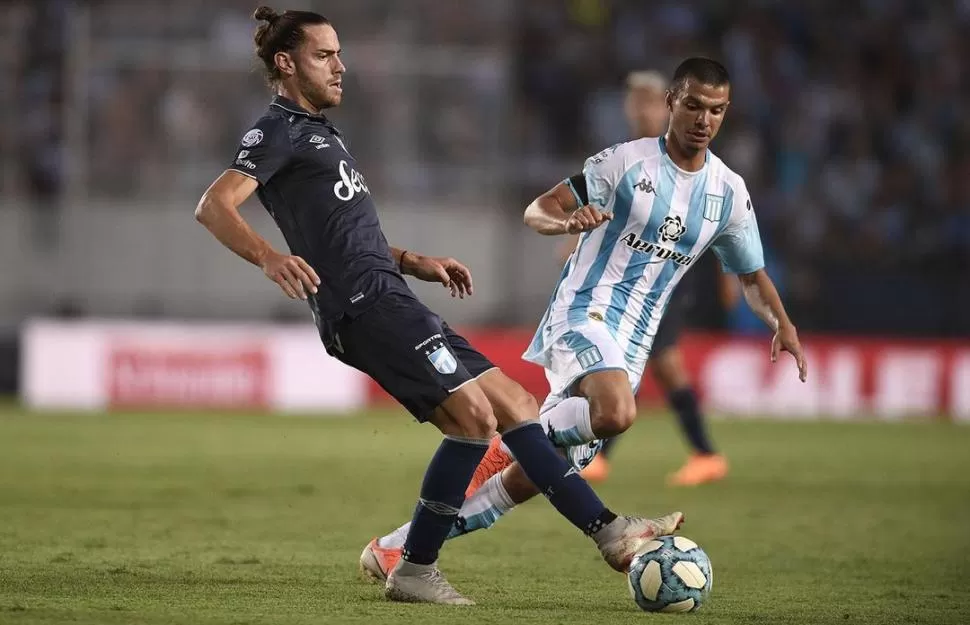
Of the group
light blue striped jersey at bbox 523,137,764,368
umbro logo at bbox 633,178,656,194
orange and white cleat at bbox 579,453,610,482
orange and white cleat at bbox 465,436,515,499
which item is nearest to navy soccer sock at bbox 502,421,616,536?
orange and white cleat at bbox 465,436,515,499

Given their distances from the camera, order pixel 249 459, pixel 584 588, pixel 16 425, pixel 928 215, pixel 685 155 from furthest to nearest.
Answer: pixel 928 215 < pixel 16 425 < pixel 249 459 < pixel 685 155 < pixel 584 588

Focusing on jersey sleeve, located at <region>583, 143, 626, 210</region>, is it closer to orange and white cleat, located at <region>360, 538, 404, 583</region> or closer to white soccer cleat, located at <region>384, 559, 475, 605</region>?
orange and white cleat, located at <region>360, 538, 404, 583</region>

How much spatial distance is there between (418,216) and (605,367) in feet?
34.8

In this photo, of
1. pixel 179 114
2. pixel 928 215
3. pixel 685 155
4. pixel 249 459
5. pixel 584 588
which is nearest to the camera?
pixel 584 588

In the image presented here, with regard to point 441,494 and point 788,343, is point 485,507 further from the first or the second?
point 788,343

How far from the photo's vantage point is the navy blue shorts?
5.64 m

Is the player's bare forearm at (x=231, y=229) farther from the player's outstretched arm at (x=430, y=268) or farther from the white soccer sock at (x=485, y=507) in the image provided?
the white soccer sock at (x=485, y=507)

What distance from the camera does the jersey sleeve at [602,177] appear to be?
6743 mm

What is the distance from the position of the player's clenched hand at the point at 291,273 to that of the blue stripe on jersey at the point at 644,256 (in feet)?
6.28

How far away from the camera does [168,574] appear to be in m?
6.35

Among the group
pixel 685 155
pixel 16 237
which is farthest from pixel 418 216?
pixel 685 155

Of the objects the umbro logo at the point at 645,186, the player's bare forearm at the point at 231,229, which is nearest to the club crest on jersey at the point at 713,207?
the umbro logo at the point at 645,186

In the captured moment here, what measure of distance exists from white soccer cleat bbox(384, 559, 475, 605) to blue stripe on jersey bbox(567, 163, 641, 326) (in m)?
1.49

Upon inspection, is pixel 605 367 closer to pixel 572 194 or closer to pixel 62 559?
pixel 572 194
